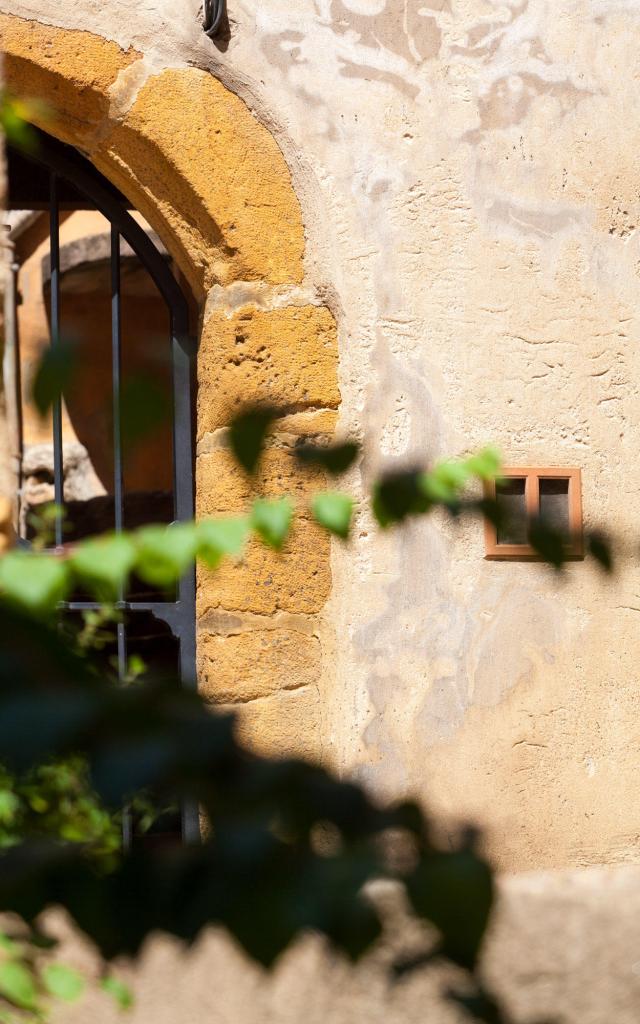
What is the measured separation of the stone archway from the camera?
9.17ft

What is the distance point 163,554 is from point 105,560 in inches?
1.1

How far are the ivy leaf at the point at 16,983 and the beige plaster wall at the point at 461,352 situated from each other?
2.15 metres

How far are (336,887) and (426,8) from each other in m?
2.91

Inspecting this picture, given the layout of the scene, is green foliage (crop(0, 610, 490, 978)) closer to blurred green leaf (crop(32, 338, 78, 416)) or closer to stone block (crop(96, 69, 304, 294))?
blurred green leaf (crop(32, 338, 78, 416))

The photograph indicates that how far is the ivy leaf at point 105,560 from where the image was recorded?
0.50 meters

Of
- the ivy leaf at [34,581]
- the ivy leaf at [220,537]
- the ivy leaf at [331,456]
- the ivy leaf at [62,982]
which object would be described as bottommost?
A: the ivy leaf at [62,982]

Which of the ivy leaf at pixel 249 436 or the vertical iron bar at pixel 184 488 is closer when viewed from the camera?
the ivy leaf at pixel 249 436

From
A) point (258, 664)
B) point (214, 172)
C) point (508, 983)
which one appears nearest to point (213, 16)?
point (214, 172)

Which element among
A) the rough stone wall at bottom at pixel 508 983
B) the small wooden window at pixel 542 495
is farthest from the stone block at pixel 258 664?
the rough stone wall at bottom at pixel 508 983

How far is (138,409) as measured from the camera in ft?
1.62

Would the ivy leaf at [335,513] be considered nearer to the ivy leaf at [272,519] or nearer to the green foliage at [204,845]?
the ivy leaf at [272,519]

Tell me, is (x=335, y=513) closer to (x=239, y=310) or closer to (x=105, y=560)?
(x=105, y=560)

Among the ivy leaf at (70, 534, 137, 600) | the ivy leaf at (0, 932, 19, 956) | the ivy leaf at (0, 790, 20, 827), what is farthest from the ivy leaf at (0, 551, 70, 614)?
the ivy leaf at (0, 790, 20, 827)

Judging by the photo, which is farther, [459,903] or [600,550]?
[600,550]
